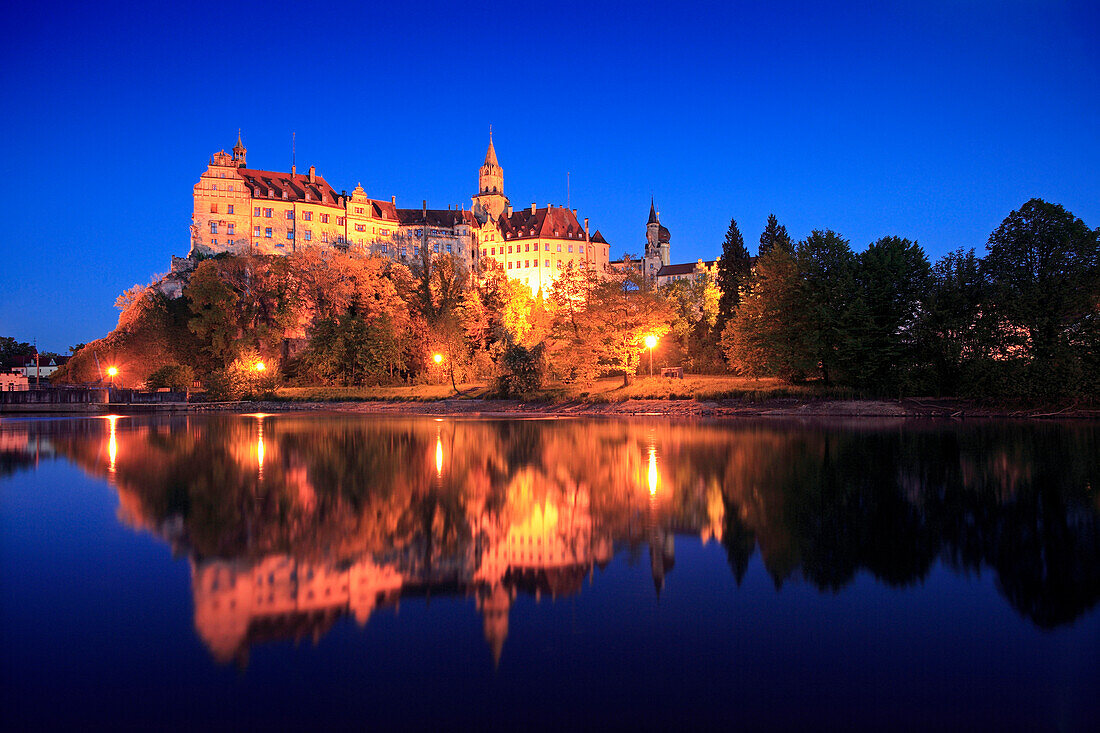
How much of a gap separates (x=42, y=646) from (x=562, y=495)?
25.9 ft

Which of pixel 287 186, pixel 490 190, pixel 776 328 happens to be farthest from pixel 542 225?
pixel 776 328

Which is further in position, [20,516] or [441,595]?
[20,516]

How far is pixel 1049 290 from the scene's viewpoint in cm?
3662

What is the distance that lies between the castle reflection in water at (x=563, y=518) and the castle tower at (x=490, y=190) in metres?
118

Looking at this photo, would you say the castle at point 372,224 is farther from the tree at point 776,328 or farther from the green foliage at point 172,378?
the tree at point 776,328

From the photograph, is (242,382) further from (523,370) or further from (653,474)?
(653,474)

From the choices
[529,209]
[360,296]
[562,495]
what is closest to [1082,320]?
[562,495]

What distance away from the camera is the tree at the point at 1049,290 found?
34562 millimetres

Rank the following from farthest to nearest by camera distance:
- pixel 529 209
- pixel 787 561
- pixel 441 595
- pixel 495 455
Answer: pixel 529 209, pixel 495 455, pixel 787 561, pixel 441 595

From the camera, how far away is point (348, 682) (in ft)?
16.0

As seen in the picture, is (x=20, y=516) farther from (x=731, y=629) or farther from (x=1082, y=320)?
(x=1082, y=320)

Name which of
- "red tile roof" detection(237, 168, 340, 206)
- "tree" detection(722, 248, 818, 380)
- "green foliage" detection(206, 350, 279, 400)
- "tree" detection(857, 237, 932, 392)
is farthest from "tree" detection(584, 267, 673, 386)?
"red tile roof" detection(237, 168, 340, 206)

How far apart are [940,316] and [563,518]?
3790 centimetres

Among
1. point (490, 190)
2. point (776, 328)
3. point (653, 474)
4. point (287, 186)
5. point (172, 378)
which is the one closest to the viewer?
point (653, 474)
